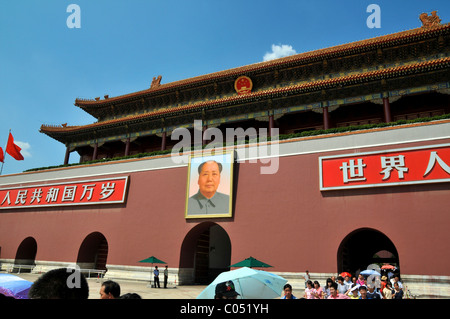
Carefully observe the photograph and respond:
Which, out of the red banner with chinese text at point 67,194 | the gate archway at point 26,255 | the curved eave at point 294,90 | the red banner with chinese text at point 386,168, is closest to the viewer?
the red banner with chinese text at point 386,168

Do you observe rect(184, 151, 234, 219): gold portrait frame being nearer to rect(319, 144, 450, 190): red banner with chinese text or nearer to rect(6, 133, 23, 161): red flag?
rect(319, 144, 450, 190): red banner with chinese text

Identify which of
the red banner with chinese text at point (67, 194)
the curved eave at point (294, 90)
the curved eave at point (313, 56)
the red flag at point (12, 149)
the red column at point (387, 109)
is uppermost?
the curved eave at point (313, 56)

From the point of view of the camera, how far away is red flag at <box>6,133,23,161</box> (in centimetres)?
1894

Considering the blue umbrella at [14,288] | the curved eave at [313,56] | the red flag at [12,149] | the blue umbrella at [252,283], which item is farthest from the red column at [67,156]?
the blue umbrella at [14,288]

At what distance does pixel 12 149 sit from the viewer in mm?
18984

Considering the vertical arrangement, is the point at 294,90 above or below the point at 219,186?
above

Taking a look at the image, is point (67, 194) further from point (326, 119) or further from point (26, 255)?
point (326, 119)

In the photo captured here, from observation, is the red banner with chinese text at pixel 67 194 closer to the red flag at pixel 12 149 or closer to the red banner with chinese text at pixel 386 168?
the red flag at pixel 12 149

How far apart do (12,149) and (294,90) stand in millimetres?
15987

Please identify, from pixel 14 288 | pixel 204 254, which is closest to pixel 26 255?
pixel 204 254

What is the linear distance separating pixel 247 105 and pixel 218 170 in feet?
12.4

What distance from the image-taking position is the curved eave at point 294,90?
12305 millimetres

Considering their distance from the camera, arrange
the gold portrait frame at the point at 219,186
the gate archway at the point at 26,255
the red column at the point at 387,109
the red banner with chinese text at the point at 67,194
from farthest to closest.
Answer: the gate archway at the point at 26,255 → the red banner with chinese text at the point at 67,194 → the gold portrait frame at the point at 219,186 → the red column at the point at 387,109

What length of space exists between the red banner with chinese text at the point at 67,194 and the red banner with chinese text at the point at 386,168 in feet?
30.8
